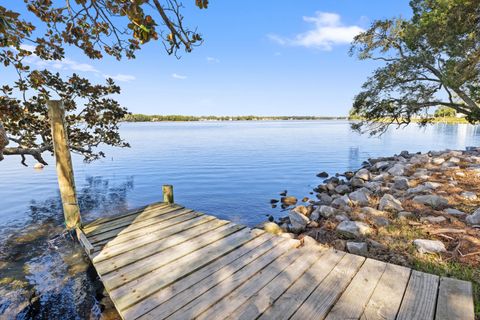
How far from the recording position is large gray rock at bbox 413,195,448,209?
6.20 meters

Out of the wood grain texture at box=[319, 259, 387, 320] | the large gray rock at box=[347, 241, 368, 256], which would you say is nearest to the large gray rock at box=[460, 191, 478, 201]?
the large gray rock at box=[347, 241, 368, 256]

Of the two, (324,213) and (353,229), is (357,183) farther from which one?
(353,229)

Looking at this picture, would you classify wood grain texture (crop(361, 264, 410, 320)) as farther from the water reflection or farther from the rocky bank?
the water reflection

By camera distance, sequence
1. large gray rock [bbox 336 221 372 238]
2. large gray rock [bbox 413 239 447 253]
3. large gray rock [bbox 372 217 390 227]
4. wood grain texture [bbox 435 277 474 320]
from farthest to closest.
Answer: large gray rock [bbox 372 217 390 227], large gray rock [bbox 336 221 372 238], large gray rock [bbox 413 239 447 253], wood grain texture [bbox 435 277 474 320]

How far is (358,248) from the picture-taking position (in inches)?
178

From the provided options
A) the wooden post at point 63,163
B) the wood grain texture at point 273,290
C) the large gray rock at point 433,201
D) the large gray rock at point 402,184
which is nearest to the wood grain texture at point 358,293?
the wood grain texture at point 273,290

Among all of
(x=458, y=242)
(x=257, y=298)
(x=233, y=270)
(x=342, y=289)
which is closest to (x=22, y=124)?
(x=233, y=270)

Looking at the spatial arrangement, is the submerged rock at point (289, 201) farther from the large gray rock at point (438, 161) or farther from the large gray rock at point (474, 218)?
the large gray rock at point (438, 161)

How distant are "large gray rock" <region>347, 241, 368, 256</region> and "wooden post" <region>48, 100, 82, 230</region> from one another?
5822mm

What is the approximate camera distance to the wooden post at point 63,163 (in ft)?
17.2

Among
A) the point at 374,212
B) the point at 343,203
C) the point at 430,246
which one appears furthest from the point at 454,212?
the point at 343,203

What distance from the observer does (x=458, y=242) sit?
4.45 m

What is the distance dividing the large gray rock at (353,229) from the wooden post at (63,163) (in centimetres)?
594

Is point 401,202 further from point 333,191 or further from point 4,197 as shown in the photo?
point 4,197
